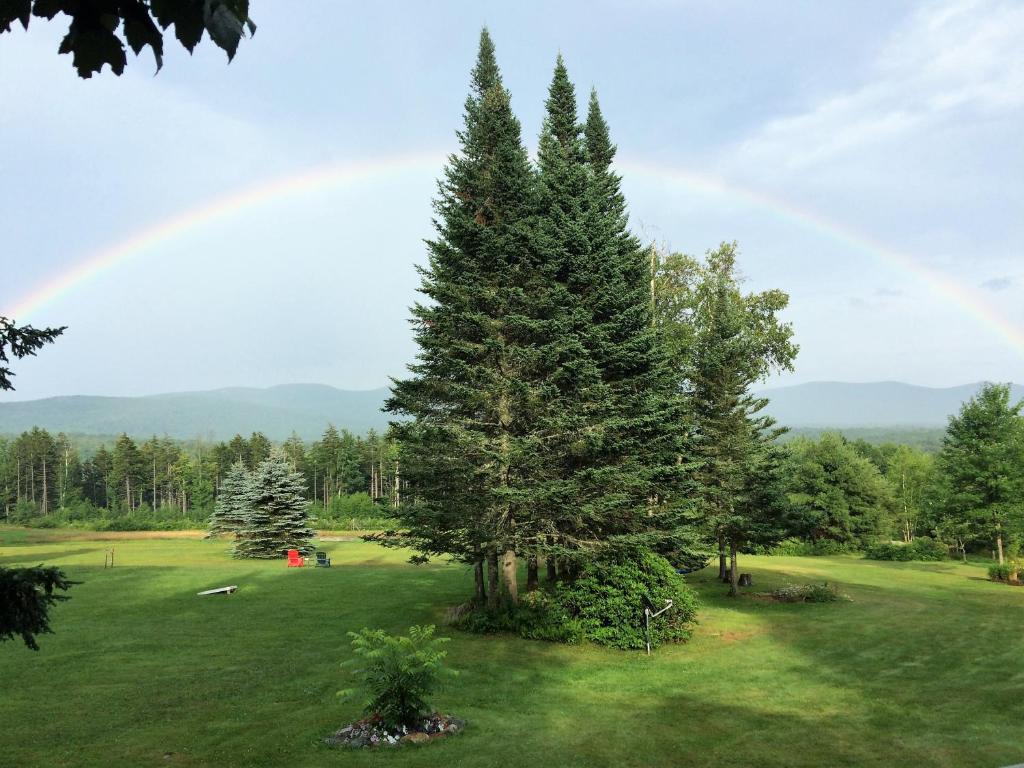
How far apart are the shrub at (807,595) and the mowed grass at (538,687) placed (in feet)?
3.05

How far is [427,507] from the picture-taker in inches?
922

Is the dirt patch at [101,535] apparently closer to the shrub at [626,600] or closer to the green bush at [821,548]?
the green bush at [821,548]

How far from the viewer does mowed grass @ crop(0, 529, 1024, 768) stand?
12.0 meters

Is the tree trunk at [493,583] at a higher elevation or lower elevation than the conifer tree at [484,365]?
lower

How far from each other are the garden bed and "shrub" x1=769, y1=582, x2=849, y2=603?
71.7ft

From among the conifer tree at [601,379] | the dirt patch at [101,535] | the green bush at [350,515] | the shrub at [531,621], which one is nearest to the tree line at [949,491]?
the conifer tree at [601,379]

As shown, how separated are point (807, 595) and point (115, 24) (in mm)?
32778

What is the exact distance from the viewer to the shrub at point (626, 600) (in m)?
21.5

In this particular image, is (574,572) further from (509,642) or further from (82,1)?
(82,1)

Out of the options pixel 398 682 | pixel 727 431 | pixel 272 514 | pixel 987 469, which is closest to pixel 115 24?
pixel 398 682

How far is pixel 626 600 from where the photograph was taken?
21.7 meters

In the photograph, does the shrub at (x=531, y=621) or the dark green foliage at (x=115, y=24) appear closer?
the dark green foliage at (x=115, y=24)

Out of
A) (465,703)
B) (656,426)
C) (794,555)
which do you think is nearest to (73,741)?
(465,703)

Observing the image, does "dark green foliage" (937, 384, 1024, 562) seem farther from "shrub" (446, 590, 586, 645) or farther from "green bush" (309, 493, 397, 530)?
"green bush" (309, 493, 397, 530)
